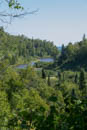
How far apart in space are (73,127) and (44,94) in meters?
23.9

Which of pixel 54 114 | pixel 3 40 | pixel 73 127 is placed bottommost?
pixel 73 127

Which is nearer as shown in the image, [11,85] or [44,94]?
[11,85]

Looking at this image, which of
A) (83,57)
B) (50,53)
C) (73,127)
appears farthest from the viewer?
(50,53)

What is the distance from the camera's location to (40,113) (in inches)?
93.2

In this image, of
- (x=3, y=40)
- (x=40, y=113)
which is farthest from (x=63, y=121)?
(x=3, y=40)

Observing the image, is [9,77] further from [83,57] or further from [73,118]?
[83,57]

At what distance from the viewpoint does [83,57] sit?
7262 centimetres

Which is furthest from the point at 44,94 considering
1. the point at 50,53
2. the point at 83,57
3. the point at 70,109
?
the point at 50,53

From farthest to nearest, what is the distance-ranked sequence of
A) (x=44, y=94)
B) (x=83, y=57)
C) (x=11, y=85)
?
(x=83, y=57) → (x=44, y=94) → (x=11, y=85)

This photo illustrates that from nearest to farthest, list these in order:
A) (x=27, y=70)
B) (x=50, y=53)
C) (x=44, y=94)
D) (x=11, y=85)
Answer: (x=11, y=85)
(x=27, y=70)
(x=44, y=94)
(x=50, y=53)

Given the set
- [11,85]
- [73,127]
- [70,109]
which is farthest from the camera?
[11,85]

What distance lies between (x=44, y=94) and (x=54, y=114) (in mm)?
23852

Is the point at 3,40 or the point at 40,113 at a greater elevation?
the point at 3,40

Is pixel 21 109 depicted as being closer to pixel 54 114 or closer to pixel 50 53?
pixel 54 114
